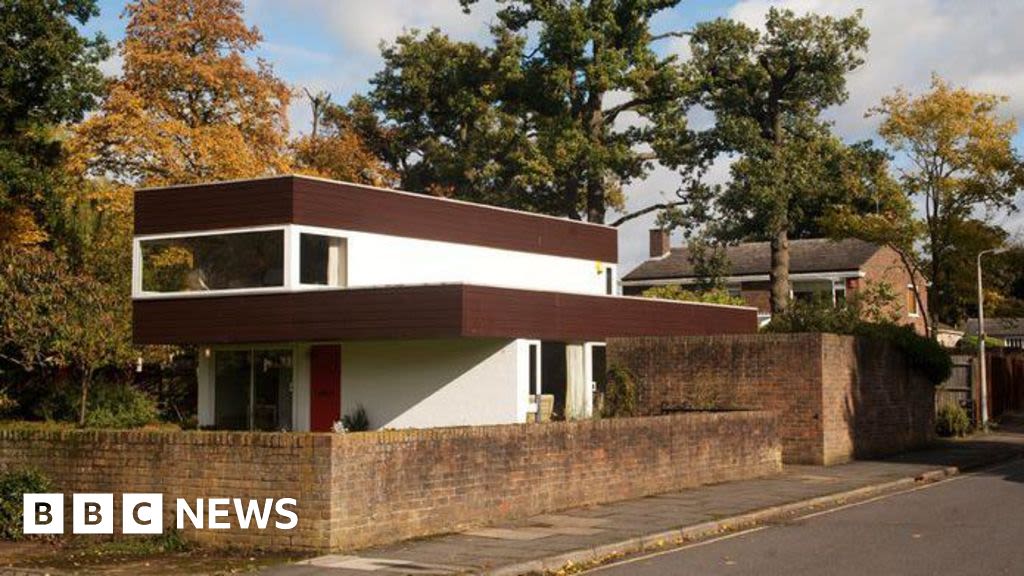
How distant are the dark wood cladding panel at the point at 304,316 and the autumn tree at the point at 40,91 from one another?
7.43 meters

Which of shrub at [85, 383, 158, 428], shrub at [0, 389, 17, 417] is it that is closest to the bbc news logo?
shrub at [85, 383, 158, 428]

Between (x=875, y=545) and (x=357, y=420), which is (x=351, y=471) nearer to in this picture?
(x=875, y=545)

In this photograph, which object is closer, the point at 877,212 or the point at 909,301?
the point at 877,212

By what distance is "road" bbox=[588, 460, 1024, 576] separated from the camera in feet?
40.4

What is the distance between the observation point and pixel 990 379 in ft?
140

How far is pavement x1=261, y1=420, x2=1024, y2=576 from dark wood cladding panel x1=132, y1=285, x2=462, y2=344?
7558mm

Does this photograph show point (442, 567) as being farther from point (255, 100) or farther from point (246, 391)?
point (255, 100)

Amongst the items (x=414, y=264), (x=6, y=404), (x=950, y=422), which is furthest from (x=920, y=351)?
(x=6, y=404)

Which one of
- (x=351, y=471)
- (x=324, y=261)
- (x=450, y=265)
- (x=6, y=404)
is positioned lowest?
(x=351, y=471)

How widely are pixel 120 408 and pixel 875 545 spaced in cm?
2308

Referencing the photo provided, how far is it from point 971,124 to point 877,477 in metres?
22.1

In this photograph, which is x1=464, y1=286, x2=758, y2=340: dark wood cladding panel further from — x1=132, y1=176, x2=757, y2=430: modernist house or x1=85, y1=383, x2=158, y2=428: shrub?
x1=85, y1=383, x2=158, y2=428: shrub

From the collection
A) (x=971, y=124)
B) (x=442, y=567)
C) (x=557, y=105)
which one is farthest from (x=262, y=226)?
(x=971, y=124)

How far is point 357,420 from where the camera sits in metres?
28.7
